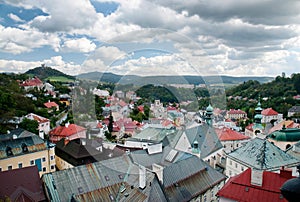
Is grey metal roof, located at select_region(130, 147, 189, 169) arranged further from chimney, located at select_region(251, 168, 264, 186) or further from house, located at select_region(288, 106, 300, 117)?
house, located at select_region(288, 106, 300, 117)

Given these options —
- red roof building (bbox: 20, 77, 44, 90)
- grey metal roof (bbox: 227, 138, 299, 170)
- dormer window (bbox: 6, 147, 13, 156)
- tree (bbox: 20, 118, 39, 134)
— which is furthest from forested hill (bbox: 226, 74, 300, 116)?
dormer window (bbox: 6, 147, 13, 156)

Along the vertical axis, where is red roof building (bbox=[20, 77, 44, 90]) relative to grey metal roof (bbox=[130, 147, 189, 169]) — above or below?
above

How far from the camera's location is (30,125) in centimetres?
3111

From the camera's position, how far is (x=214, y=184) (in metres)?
14.1

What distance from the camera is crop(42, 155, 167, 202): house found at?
1005 cm

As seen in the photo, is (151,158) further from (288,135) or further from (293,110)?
(293,110)

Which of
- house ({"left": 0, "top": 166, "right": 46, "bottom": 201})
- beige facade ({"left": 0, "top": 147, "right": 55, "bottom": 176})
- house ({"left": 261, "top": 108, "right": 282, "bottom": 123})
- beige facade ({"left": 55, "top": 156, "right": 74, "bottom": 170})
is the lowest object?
house ({"left": 261, "top": 108, "right": 282, "bottom": 123})

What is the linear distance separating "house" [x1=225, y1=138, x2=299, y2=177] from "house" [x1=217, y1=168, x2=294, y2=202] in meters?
4.62

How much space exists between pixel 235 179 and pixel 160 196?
3.99 meters

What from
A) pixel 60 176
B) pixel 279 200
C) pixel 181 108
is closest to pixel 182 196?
pixel 279 200

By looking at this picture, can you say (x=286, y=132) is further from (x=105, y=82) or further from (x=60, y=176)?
(x=105, y=82)

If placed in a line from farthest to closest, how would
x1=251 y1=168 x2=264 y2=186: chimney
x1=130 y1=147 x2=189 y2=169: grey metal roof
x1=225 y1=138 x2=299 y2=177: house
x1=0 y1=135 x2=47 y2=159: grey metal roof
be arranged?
x1=0 y1=135 x2=47 y2=159: grey metal roof < x1=225 y1=138 x2=299 y2=177: house < x1=251 y1=168 x2=264 y2=186: chimney < x1=130 y1=147 x2=189 y2=169: grey metal roof

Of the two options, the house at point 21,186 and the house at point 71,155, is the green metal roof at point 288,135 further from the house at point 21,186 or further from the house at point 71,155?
the house at point 21,186

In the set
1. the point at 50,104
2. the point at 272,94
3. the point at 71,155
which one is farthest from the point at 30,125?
the point at 272,94
